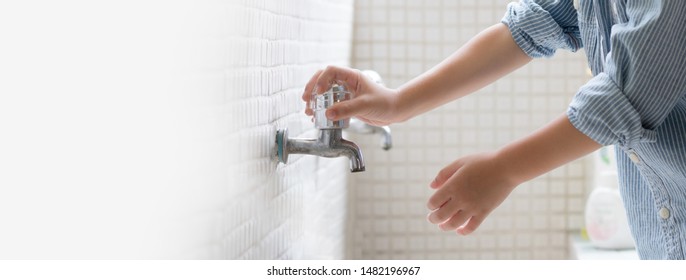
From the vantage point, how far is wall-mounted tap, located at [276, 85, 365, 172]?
866 mm

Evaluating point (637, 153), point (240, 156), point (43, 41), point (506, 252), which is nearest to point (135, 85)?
point (43, 41)

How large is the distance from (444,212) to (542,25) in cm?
33

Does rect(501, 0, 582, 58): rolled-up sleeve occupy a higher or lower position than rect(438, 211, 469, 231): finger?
higher

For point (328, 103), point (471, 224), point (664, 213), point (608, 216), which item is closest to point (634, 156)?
point (664, 213)

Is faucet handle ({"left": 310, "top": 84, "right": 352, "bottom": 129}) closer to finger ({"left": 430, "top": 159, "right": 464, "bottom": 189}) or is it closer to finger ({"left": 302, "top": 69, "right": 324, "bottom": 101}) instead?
finger ({"left": 302, "top": 69, "right": 324, "bottom": 101})

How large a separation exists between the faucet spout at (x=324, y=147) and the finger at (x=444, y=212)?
15cm

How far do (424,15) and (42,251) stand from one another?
4.54ft

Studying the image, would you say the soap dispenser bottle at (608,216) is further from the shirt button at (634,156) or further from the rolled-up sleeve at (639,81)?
the rolled-up sleeve at (639,81)

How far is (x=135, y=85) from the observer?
510 millimetres

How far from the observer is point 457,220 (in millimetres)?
748

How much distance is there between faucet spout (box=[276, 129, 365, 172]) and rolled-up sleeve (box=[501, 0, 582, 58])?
0.27 metres

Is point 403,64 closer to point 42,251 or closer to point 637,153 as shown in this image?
point 637,153

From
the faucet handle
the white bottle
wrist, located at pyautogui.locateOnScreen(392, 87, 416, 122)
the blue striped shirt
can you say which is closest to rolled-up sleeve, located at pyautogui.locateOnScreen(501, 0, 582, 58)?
the blue striped shirt

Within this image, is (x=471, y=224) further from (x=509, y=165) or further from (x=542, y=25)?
(x=542, y=25)
